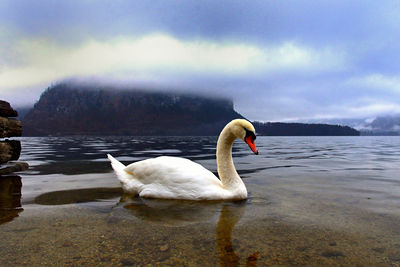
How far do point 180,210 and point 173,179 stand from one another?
0.83 metres

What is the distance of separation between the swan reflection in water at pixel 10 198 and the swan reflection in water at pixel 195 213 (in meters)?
1.86

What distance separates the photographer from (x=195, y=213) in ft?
15.1

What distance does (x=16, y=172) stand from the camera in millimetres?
9102

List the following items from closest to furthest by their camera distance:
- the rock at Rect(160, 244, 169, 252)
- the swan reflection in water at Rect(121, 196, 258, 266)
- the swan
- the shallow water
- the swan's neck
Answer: the shallow water < the rock at Rect(160, 244, 169, 252) < the swan reflection in water at Rect(121, 196, 258, 266) < the swan < the swan's neck

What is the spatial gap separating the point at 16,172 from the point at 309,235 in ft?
31.3

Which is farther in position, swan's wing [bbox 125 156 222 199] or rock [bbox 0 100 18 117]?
rock [bbox 0 100 18 117]

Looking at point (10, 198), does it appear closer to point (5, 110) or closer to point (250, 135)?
point (5, 110)

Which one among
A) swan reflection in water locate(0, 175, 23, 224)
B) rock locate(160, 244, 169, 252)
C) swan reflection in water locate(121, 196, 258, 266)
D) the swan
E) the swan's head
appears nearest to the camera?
rock locate(160, 244, 169, 252)

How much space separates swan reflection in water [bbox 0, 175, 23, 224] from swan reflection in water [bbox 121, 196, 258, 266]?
1857 mm

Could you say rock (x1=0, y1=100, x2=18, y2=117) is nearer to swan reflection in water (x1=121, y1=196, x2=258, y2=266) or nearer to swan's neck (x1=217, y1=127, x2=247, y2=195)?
swan reflection in water (x1=121, y1=196, x2=258, y2=266)

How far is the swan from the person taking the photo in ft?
17.4

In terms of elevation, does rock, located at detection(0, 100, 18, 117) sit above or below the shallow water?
above

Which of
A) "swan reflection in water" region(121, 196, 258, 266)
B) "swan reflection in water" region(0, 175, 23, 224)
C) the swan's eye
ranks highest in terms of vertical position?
the swan's eye

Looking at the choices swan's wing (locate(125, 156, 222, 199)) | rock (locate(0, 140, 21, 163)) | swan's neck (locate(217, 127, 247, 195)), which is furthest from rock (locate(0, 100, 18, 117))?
swan's neck (locate(217, 127, 247, 195))
